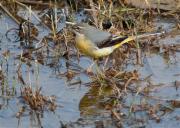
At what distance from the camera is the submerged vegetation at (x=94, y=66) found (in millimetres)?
7668

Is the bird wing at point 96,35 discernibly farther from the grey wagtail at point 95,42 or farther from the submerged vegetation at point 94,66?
the submerged vegetation at point 94,66

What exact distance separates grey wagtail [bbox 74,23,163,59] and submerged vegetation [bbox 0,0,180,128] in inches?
7.6

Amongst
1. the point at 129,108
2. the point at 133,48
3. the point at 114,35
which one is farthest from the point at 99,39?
the point at 129,108

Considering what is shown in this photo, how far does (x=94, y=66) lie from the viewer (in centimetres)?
924

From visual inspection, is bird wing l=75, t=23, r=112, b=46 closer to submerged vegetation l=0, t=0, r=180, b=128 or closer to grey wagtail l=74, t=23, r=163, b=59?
grey wagtail l=74, t=23, r=163, b=59

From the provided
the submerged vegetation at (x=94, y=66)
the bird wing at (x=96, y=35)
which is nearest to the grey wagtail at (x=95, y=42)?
the bird wing at (x=96, y=35)

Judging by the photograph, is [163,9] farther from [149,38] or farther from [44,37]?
[44,37]

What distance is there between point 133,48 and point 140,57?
49 cm

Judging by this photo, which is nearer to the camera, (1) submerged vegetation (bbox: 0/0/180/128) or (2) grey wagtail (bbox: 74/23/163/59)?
(1) submerged vegetation (bbox: 0/0/180/128)

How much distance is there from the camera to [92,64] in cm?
911

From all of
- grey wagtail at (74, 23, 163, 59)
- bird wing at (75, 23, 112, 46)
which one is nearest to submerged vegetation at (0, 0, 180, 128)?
grey wagtail at (74, 23, 163, 59)

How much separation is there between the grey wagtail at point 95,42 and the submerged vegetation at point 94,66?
193 millimetres

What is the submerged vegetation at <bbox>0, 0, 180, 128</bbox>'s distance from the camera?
767 cm

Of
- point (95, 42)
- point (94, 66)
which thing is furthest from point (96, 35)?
point (94, 66)
